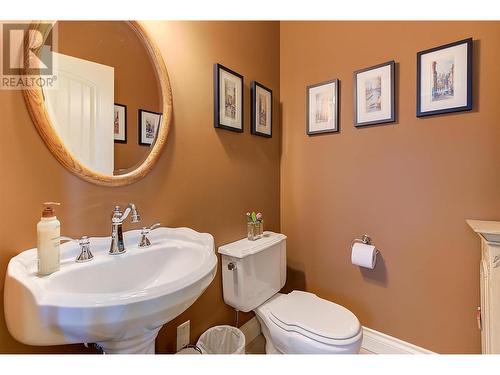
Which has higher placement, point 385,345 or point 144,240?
point 144,240

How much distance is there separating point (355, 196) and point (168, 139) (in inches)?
44.5

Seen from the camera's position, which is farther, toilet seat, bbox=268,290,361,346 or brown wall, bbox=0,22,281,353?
toilet seat, bbox=268,290,361,346

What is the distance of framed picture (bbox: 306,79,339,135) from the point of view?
4.92ft

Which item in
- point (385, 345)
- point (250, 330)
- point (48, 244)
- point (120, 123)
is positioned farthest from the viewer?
point (250, 330)

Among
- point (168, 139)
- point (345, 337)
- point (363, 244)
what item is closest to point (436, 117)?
point (363, 244)

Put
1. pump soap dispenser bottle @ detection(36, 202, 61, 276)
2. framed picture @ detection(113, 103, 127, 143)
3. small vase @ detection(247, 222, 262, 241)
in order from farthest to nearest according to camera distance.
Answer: small vase @ detection(247, 222, 262, 241), framed picture @ detection(113, 103, 127, 143), pump soap dispenser bottle @ detection(36, 202, 61, 276)

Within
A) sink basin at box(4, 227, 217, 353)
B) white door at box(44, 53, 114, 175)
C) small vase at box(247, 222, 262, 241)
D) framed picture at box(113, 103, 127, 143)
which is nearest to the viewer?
sink basin at box(4, 227, 217, 353)

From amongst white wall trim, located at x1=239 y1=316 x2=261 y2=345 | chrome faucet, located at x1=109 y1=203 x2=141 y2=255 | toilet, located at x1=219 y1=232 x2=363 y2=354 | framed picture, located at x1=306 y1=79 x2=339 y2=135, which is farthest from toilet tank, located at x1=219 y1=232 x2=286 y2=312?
framed picture, located at x1=306 y1=79 x2=339 y2=135

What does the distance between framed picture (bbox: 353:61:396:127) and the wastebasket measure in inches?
54.4

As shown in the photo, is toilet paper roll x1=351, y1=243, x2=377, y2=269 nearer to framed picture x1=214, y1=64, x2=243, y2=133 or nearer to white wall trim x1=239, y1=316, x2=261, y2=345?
white wall trim x1=239, y1=316, x2=261, y2=345

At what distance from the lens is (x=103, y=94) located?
89cm

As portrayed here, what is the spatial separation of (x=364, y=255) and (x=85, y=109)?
149cm

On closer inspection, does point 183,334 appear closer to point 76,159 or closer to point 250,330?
point 250,330

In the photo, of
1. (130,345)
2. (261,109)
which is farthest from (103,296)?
(261,109)
